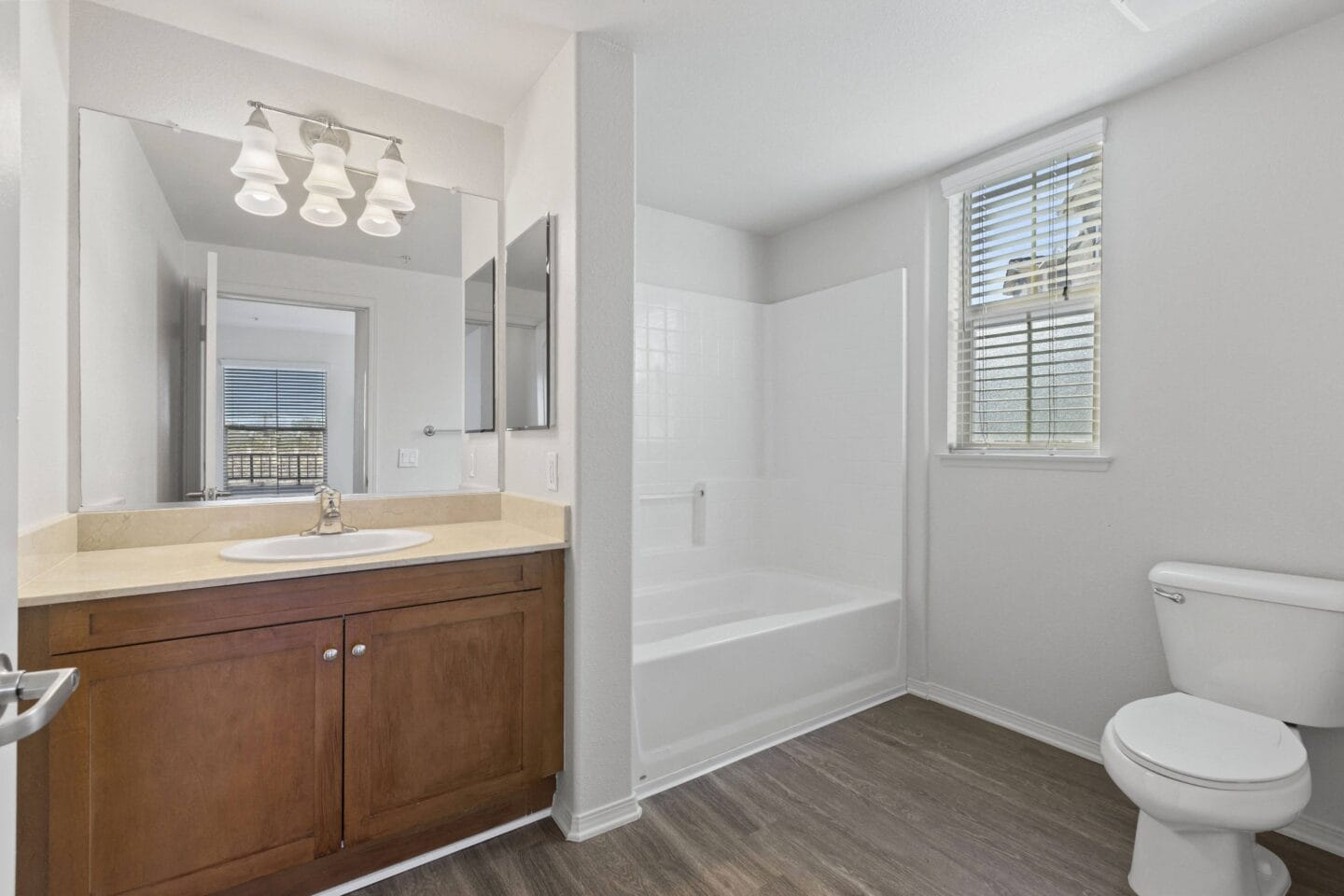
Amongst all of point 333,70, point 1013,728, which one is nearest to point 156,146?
point 333,70

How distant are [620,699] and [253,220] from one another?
1917 millimetres

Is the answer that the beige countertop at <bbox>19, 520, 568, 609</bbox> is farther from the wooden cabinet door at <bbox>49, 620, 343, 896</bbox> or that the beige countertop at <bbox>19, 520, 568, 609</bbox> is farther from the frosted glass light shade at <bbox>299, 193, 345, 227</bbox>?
the frosted glass light shade at <bbox>299, 193, 345, 227</bbox>

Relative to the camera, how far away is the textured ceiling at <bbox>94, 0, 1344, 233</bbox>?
177 centimetres

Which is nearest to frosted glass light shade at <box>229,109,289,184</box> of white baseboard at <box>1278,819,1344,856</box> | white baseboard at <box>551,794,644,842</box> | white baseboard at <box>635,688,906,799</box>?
white baseboard at <box>551,794,644,842</box>

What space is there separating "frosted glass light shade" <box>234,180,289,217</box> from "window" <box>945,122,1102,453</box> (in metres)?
2.60

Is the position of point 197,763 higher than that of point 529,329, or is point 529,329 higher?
point 529,329

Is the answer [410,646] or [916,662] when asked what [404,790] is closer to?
[410,646]

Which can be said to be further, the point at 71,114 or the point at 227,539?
the point at 227,539

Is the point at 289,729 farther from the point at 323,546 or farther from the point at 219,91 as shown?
the point at 219,91

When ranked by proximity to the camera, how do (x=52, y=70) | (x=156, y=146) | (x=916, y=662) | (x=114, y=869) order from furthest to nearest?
(x=916, y=662) → (x=156, y=146) → (x=52, y=70) → (x=114, y=869)

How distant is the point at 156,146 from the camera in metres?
1.87

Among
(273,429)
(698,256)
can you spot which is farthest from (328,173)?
(698,256)

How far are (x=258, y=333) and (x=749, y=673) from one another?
2059mm

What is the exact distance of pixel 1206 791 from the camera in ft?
4.65
